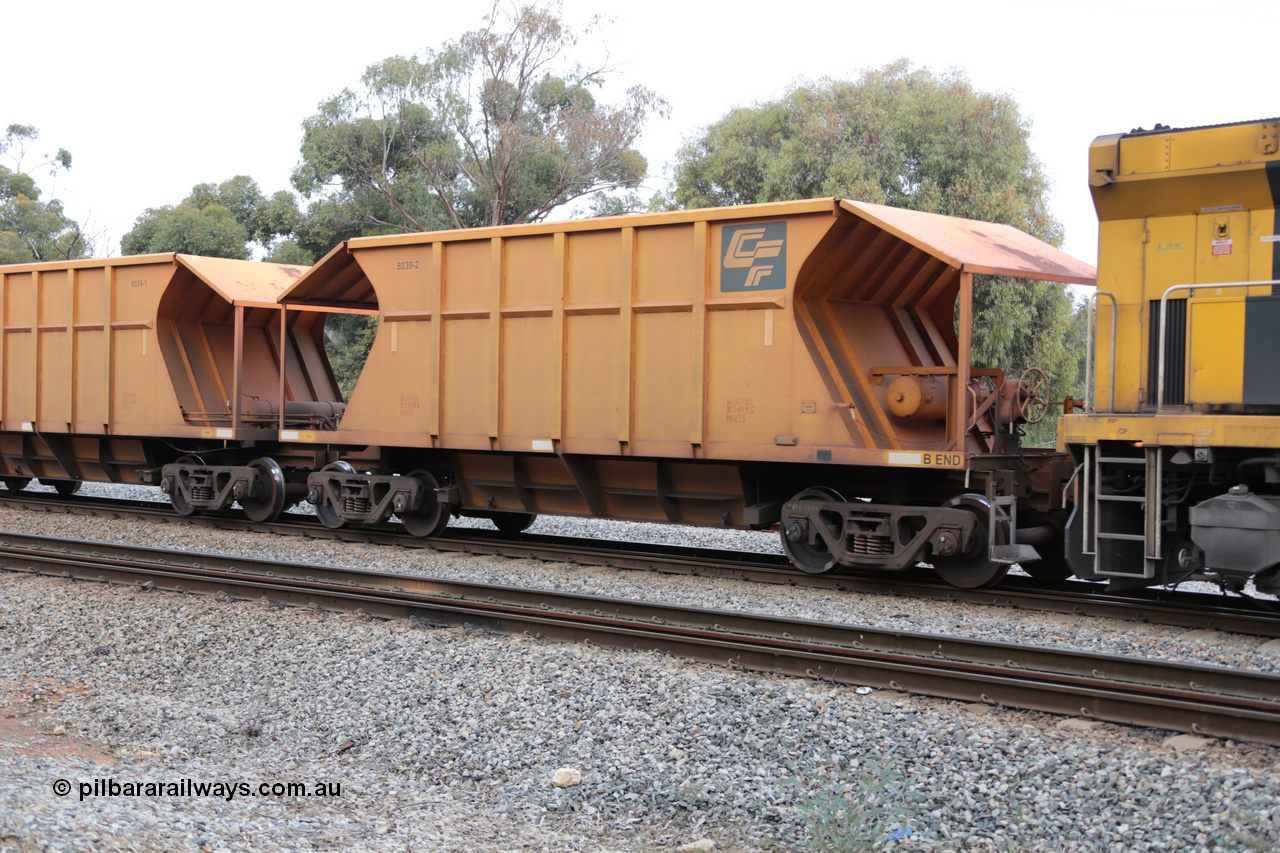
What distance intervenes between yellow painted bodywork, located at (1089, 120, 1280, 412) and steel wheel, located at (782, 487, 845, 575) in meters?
2.71

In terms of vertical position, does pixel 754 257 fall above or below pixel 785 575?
above

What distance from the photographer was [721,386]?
988cm

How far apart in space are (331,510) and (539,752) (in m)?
8.13

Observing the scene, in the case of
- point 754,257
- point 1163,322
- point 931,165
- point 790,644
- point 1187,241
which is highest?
point 931,165

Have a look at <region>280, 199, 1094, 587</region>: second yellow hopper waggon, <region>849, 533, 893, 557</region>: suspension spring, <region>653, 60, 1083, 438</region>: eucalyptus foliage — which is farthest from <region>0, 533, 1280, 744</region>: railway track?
<region>653, 60, 1083, 438</region>: eucalyptus foliage

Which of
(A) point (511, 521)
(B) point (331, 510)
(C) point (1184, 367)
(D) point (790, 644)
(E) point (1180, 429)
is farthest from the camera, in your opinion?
(A) point (511, 521)

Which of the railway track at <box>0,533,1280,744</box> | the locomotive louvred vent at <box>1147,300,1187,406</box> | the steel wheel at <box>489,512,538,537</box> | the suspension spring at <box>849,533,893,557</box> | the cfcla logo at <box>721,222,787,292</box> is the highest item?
the cfcla logo at <box>721,222,787,292</box>

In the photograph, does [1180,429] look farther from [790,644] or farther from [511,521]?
[511,521]

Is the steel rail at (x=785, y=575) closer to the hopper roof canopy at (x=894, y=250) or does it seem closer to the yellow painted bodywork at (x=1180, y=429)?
the yellow painted bodywork at (x=1180, y=429)

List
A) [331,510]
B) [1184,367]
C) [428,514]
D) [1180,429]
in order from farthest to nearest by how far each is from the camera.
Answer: [331,510]
[428,514]
[1184,367]
[1180,429]

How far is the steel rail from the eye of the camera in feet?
26.1

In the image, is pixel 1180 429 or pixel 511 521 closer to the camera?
pixel 1180 429

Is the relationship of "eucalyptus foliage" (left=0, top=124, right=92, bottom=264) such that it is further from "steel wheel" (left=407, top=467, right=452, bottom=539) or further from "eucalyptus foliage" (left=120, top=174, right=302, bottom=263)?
"steel wheel" (left=407, top=467, right=452, bottom=539)

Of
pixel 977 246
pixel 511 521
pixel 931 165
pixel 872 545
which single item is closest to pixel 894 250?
pixel 977 246
